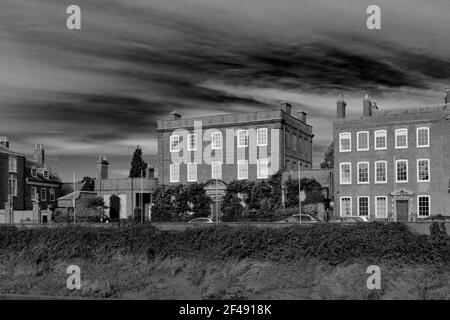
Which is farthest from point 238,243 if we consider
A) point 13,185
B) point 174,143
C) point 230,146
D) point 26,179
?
point 26,179

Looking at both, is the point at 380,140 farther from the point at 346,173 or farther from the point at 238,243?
the point at 238,243

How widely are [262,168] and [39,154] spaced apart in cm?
3520

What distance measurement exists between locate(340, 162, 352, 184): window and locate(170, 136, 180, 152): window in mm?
17394

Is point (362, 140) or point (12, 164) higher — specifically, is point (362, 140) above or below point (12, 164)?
above

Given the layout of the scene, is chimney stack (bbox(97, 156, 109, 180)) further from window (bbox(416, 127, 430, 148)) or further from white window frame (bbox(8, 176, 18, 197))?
window (bbox(416, 127, 430, 148))

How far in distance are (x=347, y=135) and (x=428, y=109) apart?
6.88 metres

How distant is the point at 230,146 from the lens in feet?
Result: 178

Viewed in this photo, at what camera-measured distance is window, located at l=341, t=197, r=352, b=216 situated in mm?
47125

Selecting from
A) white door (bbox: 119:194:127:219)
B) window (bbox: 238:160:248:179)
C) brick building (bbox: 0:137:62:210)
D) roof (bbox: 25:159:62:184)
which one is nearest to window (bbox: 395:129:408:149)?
window (bbox: 238:160:248:179)

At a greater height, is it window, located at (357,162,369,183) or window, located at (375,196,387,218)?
window, located at (357,162,369,183)

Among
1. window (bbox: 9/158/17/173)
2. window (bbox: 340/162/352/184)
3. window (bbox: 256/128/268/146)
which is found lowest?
window (bbox: 340/162/352/184)
